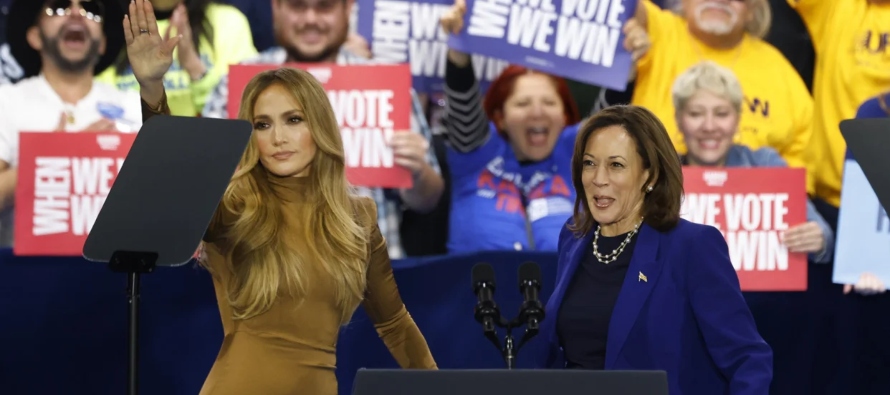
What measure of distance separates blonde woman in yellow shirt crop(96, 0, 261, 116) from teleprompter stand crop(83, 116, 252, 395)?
8.35ft

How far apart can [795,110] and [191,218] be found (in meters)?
3.45

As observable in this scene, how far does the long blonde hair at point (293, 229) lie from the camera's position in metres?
2.65

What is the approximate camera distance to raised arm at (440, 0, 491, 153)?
189 inches

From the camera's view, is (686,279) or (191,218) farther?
(686,279)

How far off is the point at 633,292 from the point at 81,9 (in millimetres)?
3083

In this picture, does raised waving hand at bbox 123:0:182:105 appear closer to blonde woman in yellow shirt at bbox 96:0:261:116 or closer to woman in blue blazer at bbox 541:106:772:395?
woman in blue blazer at bbox 541:106:772:395

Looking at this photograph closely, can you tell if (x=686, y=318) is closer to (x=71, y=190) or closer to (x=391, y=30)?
(x=391, y=30)

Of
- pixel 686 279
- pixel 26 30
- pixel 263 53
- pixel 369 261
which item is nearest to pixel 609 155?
pixel 686 279

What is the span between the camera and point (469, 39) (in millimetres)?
4812

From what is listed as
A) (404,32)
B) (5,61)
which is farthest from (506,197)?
(5,61)

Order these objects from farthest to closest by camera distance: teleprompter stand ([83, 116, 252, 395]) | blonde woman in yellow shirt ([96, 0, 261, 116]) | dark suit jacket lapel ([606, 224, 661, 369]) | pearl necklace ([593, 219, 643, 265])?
blonde woman in yellow shirt ([96, 0, 261, 116]), pearl necklace ([593, 219, 643, 265]), dark suit jacket lapel ([606, 224, 661, 369]), teleprompter stand ([83, 116, 252, 395])

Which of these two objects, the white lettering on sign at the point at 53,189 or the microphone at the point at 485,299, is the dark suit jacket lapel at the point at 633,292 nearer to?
the microphone at the point at 485,299

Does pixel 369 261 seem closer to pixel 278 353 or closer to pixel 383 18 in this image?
pixel 278 353

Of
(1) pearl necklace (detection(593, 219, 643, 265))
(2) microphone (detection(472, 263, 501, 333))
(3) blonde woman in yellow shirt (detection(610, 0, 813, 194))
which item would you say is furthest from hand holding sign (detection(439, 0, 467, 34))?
(2) microphone (detection(472, 263, 501, 333))
